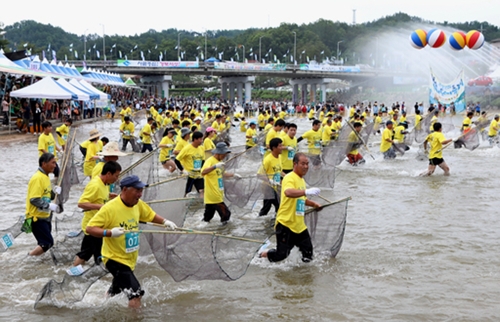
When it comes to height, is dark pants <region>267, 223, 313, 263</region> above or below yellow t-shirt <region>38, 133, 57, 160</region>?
below

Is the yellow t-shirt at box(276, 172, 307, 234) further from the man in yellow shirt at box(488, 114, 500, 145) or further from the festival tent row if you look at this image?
the festival tent row

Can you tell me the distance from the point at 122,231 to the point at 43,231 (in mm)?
2544

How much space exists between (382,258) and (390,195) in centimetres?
519

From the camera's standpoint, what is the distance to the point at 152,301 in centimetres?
664

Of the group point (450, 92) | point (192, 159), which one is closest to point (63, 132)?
point (192, 159)

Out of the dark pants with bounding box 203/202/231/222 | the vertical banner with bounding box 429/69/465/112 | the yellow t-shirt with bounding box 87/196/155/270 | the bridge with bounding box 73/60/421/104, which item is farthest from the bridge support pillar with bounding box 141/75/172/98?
the yellow t-shirt with bounding box 87/196/155/270

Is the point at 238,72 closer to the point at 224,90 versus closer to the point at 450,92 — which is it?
the point at 224,90

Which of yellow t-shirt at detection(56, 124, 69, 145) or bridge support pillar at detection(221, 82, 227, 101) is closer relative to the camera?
yellow t-shirt at detection(56, 124, 69, 145)

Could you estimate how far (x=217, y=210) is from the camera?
9.58 metres

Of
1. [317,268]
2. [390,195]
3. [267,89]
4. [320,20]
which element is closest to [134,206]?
[317,268]

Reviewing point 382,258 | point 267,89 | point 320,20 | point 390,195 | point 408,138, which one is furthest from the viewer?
point 320,20

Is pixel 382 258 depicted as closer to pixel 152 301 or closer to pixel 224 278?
pixel 224 278

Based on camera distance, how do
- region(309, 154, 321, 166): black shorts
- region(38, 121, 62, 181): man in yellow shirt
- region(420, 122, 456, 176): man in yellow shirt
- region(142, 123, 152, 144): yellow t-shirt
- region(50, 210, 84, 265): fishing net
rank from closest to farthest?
region(50, 210, 84, 265): fishing net, region(38, 121, 62, 181): man in yellow shirt, region(309, 154, 321, 166): black shorts, region(420, 122, 456, 176): man in yellow shirt, region(142, 123, 152, 144): yellow t-shirt

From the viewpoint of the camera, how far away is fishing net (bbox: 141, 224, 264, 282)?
6109mm
